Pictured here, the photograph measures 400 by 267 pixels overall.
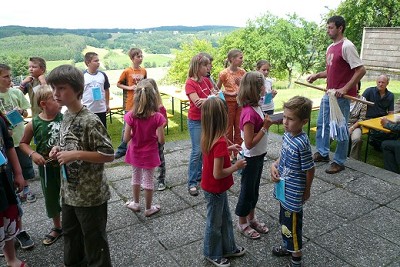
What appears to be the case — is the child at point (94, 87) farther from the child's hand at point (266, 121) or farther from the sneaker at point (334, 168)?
the sneaker at point (334, 168)

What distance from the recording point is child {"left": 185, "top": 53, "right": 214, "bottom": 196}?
377 centimetres

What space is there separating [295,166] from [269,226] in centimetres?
108

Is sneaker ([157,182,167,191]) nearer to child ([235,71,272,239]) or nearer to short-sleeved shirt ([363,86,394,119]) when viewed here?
child ([235,71,272,239])

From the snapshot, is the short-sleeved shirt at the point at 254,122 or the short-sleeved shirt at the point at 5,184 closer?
the short-sleeved shirt at the point at 5,184

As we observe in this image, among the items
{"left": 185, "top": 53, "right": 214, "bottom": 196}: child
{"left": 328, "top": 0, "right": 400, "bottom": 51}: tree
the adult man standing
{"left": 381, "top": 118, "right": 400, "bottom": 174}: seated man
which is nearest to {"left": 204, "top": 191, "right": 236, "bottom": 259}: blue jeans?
{"left": 185, "top": 53, "right": 214, "bottom": 196}: child

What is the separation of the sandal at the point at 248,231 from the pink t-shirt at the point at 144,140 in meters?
1.10

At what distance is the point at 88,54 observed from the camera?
5039 millimetres

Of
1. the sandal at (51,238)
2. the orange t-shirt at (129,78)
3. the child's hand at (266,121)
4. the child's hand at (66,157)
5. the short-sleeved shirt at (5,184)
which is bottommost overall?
the sandal at (51,238)

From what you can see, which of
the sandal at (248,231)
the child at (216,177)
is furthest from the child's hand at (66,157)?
the sandal at (248,231)

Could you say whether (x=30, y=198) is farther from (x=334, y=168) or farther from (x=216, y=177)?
(x=334, y=168)

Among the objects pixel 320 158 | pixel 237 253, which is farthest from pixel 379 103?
pixel 237 253

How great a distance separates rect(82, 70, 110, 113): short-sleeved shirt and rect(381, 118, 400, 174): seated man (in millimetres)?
4294

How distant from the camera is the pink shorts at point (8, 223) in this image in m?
2.39

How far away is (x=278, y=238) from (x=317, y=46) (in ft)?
125
